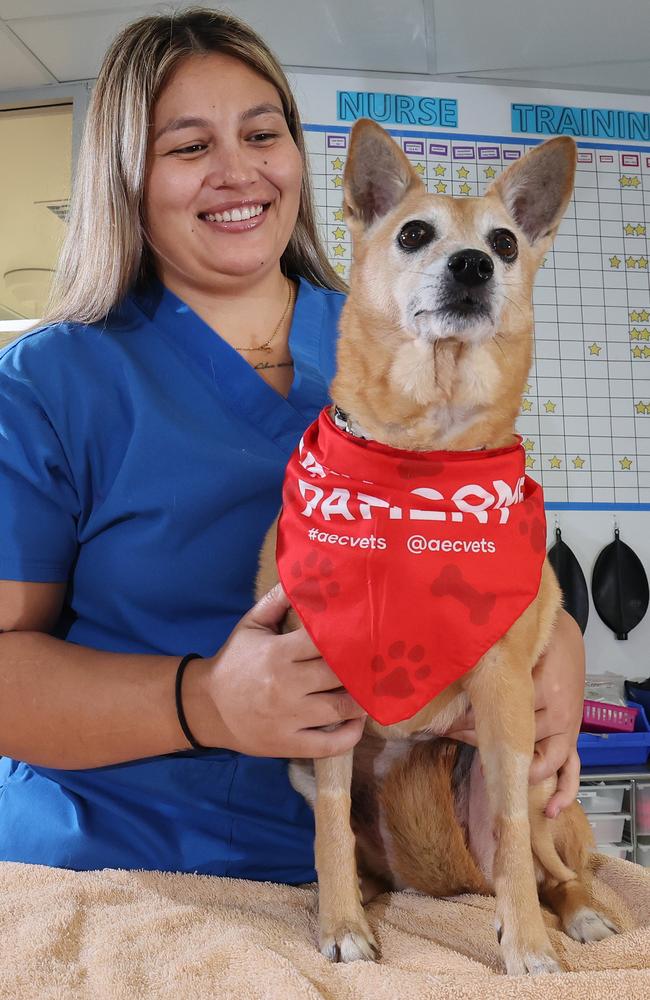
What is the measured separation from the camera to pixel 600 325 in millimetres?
2652

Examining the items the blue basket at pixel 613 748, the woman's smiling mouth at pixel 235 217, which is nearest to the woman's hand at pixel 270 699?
the woman's smiling mouth at pixel 235 217

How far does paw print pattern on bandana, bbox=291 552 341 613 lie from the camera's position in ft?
2.84

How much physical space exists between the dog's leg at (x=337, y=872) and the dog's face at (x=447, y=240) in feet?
1.59

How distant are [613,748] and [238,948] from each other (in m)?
1.68

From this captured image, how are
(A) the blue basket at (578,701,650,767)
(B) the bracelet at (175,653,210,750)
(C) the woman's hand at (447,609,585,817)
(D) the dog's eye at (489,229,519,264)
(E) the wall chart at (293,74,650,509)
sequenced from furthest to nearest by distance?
(E) the wall chart at (293,74,650,509) < (A) the blue basket at (578,701,650,767) < (D) the dog's eye at (489,229,519,264) < (C) the woman's hand at (447,609,585,817) < (B) the bracelet at (175,653,210,750)

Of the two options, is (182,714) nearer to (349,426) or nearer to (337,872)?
(337,872)

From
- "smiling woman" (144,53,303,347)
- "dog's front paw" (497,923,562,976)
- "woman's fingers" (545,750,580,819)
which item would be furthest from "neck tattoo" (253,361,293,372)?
"dog's front paw" (497,923,562,976)

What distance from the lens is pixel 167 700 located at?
89 centimetres

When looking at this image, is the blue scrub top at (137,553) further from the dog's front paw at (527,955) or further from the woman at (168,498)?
the dog's front paw at (527,955)

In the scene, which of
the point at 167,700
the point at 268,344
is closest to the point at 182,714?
the point at 167,700

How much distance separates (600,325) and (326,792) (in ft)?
6.84

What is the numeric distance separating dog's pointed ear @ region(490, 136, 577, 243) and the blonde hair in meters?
0.35

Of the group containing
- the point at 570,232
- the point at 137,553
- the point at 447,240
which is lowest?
the point at 137,553

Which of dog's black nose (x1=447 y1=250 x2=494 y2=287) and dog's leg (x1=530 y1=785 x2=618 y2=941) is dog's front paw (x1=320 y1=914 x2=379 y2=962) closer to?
dog's leg (x1=530 y1=785 x2=618 y2=941)
